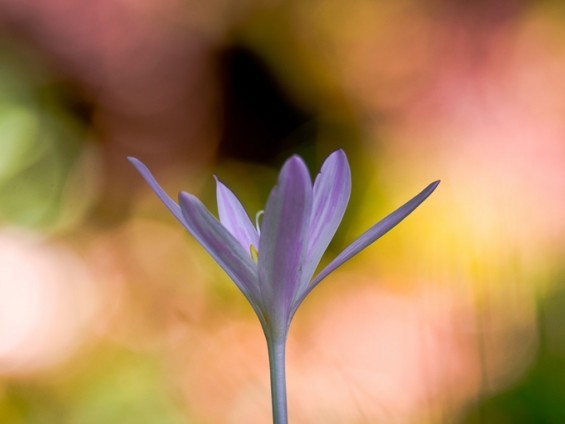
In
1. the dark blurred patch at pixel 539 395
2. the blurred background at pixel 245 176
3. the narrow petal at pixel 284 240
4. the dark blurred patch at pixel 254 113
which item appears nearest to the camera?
the narrow petal at pixel 284 240

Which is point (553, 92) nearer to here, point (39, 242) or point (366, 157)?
point (366, 157)

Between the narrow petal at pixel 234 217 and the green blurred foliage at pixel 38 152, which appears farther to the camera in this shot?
the green blurred foliage at pixel 38 152

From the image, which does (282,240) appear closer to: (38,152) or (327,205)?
(327,205)

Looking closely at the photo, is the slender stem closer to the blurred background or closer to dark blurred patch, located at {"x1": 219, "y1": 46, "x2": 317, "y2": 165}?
the blurred background

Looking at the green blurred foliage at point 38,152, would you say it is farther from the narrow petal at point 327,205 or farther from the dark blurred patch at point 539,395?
the narrow petal at point 327,205

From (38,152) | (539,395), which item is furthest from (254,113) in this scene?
(539,395)

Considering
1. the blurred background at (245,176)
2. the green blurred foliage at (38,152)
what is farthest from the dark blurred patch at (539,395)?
the green blurred foliage at (38,152)

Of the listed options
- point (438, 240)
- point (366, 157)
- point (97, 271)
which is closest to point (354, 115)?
point (366, 157)
